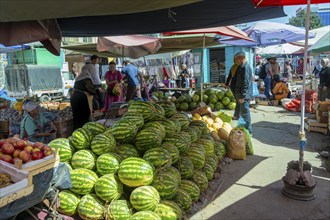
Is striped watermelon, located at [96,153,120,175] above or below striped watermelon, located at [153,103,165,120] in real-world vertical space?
below

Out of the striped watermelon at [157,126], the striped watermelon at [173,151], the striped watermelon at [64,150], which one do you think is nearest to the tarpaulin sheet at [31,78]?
the striped watermelon at [64,150]

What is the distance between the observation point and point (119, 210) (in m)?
2.97

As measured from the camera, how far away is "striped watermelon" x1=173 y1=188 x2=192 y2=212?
3.33m

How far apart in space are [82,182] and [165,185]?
3.10ft

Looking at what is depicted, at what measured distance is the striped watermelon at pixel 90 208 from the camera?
3.05 metres

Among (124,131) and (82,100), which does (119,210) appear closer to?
(124,131)

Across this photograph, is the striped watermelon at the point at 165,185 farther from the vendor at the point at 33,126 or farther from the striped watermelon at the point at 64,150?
the vendor at the point at 33,126

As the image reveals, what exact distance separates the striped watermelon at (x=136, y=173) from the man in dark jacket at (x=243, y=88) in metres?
3.80

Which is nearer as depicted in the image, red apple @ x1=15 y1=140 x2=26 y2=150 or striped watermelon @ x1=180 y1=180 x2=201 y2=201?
red apple @ x1=15 y1=140 x2=26 y2=150

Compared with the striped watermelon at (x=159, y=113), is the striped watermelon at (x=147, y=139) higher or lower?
lower

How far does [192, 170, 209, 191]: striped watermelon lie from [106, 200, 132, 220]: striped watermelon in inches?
43.8

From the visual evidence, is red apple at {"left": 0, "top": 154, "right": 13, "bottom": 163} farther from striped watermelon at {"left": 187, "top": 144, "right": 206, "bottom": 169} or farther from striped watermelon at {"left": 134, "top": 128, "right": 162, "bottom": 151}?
striped watermelon at {"left": 187, "top": 144, "right": 206, "bottom": 169}

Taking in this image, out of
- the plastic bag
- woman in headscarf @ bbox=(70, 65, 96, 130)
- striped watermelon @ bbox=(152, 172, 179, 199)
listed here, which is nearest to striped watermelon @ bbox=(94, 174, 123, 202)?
striped watermelon @ bbox=(152, 172, 179, 199)

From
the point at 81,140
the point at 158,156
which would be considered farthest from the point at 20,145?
the point at 158,156
